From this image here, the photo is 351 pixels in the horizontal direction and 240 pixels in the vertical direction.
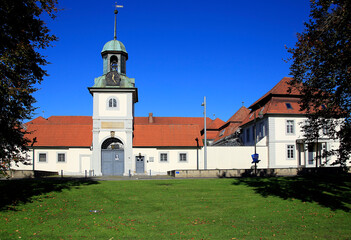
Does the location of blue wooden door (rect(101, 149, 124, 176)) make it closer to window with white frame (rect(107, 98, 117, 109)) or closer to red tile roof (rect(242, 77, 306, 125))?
window with white frame (rect(107, 98, 117, 109))

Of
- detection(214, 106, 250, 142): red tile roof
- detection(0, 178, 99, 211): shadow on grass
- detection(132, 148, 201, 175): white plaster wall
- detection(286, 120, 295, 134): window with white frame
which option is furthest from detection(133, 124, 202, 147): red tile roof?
detection(0, 178, 99, 211): shadow on grass

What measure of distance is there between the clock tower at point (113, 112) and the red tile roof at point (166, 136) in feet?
6.87

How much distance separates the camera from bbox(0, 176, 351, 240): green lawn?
34.0 ft

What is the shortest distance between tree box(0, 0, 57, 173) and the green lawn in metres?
2.54

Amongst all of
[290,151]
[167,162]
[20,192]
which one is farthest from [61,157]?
[290,151]

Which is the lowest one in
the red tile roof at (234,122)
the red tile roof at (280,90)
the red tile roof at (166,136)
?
the red tile roof at (166,136)

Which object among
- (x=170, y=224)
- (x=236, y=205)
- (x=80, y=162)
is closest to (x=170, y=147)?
(x=80, y=162)

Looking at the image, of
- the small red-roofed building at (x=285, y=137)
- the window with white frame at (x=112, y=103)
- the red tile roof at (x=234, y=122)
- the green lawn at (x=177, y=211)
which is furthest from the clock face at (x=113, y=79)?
the red tile roof at (x=234, y=122)

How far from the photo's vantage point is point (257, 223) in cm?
1149

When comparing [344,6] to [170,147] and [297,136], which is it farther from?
[297,136]

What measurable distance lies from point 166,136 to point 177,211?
2548 centimetres

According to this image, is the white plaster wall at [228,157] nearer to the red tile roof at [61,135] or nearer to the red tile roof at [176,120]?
the red tile roof at [61,135]

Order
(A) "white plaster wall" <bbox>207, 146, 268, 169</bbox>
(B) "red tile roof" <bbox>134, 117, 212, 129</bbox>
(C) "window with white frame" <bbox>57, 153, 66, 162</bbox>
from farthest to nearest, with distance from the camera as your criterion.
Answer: (B) "red tile roof" <bbox>134, 117, 212, 129</bbox>, (A) "white plaster wall" <bbox>207, 146, 268, 169</bbox>, (C) "window with white frame" <bbox>57, 153, 66, 162</bbox>

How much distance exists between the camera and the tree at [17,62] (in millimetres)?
12178
